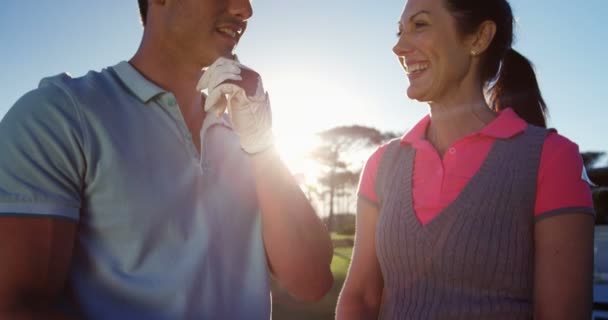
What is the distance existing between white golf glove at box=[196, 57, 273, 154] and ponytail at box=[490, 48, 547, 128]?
1229 mm

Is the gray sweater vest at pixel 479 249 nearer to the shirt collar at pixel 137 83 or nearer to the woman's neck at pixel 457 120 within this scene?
the woman's neck at pixel 457 120

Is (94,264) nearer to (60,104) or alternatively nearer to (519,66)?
(60,104)

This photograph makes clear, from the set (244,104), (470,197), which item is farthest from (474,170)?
(244,104)

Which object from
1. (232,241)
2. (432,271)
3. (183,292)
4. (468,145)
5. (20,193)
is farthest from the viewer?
(468,145)

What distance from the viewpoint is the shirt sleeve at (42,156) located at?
1.50 meters

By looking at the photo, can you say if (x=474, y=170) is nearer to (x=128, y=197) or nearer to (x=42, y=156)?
(x=128, y=197)

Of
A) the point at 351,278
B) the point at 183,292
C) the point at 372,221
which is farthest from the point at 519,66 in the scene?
the point at 183,292

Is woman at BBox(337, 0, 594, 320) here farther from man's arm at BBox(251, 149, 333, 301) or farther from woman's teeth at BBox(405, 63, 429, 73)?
man's arm at BBox(251, 149, 333, 301)


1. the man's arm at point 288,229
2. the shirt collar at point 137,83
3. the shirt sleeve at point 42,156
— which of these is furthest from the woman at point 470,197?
the shirt sleeve at point 42,156

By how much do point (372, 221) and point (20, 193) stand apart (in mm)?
1558

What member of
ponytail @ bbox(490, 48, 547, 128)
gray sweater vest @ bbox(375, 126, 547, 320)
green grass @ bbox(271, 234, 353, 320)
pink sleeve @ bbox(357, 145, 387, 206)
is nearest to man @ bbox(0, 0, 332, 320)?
gray sweater vest @ bbox(375, 126, 547, 320)

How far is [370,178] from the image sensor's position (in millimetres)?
2660

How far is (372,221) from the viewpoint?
8.49 feet

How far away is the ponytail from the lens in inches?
105
